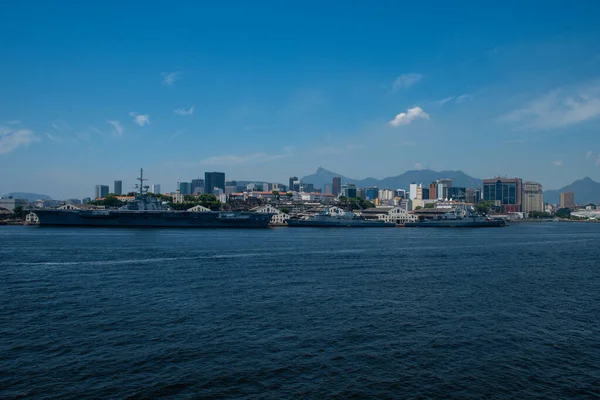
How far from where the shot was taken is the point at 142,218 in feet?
284

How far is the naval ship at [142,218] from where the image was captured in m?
85.5

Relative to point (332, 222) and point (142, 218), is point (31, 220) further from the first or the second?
point (332, 222)

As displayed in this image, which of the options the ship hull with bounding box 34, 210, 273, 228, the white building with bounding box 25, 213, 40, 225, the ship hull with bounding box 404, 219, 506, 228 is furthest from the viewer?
the ship hull with bounding box 404, 219, 506, 228

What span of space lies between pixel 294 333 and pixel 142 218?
7604 centimetres

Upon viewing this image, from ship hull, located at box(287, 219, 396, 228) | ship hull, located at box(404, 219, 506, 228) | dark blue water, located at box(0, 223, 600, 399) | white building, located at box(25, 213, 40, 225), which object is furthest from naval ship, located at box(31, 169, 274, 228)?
dark blue water, located at box(0, 223, 600, 399)

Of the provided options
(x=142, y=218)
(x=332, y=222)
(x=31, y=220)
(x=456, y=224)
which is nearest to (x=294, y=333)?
(x=142, y=218)

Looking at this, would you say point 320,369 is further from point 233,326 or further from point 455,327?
point 455,327

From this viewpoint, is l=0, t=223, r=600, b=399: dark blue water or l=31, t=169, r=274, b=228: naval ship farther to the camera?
l=31, t=169, r=274, b=228: naval ship

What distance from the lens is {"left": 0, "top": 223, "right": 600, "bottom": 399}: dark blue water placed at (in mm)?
12375

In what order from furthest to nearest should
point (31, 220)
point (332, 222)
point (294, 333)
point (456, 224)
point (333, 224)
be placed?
1. point (31, 220)
2. point (456, 224)
3. point (332, 222)
4. point (333, 224)
5. point (294, 333)

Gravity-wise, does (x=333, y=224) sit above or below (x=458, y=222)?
below

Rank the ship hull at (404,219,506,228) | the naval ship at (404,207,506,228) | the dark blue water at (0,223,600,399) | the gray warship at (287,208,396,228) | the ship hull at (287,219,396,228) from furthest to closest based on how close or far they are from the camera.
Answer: the naval ship at (404,207,506,228) < the ship hull at (404,219,506,228) < the gray warship at (287,208,396,228) < the ship hull at (287,219,396,228) < the dark blue water at (0,223,600,399)

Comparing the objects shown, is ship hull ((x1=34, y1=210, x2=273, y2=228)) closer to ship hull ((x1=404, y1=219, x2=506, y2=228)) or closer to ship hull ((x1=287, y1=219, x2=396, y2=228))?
ship hull ((x1=287, y1=219, x2=396, y2=228))

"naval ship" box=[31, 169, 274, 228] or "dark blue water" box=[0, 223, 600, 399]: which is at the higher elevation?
"naval ship" box=[31, 169, 274, 228]
